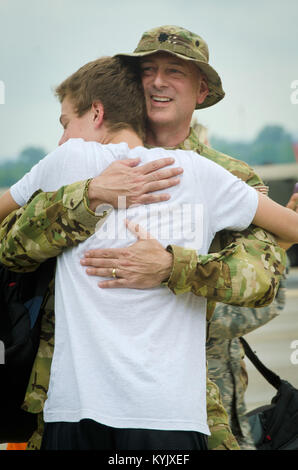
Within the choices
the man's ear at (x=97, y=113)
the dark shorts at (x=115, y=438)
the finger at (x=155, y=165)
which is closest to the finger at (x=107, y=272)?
the finger at (x=155, y=165)

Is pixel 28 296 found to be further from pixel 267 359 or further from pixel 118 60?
pixel 267 359

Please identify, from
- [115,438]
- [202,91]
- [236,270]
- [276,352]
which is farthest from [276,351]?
[115,438]

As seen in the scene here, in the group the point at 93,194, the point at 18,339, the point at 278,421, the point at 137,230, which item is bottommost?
the point at 278,421

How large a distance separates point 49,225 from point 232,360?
141cm

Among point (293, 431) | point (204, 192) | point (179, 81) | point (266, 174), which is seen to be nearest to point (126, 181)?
point (204, 192)

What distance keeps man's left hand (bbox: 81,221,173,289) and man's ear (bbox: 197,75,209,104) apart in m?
1.17

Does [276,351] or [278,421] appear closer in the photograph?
[278,421]

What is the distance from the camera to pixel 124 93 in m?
2.70

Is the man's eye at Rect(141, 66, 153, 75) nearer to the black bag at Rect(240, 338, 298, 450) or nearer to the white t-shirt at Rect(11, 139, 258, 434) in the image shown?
the white t-shirt at Rect(11, 139, 258, 434)

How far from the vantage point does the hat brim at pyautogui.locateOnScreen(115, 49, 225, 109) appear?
3012mm

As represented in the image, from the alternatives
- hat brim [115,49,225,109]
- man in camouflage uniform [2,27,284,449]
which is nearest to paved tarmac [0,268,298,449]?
hat brim [115,49,225,109]

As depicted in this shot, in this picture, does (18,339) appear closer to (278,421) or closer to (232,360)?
(232,360)

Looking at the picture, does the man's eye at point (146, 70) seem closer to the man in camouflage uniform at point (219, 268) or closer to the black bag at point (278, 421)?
the man in camouflage uniform at point (219, 268)

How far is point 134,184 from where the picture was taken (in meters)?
2.42
